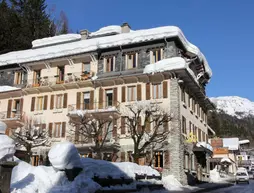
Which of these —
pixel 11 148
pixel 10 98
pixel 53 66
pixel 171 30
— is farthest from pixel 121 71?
pixel 11 148

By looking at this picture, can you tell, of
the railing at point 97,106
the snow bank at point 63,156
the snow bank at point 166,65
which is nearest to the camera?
the snow bank at point 63,156

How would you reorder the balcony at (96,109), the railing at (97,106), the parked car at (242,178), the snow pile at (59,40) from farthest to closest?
the snow pile at (59,40) < the parked car at (242,178) < the railing at (97,106) < the balcony at (96,109)

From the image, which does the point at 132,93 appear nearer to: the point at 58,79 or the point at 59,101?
the point at 59,101

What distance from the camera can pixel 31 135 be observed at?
99.0 feet

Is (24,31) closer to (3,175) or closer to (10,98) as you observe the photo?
(10,98)

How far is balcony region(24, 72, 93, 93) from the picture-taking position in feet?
111

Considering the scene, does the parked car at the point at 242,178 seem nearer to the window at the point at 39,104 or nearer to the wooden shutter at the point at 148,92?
the wooden shutter at the point at 148,92

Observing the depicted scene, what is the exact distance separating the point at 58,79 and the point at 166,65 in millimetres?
12326

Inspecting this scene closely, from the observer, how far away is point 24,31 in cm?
5022

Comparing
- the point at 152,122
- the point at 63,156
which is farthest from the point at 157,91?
the point at 63,156

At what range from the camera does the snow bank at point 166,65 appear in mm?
29078

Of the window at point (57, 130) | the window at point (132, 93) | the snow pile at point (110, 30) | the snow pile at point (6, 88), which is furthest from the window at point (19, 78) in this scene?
the window at point (132, 93)

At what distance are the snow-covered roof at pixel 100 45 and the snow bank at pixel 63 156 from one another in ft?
67.2

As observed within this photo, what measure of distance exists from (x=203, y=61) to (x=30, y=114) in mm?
19421
